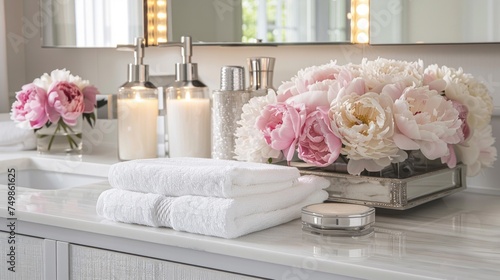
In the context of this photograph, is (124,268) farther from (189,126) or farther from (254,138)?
(189,126)

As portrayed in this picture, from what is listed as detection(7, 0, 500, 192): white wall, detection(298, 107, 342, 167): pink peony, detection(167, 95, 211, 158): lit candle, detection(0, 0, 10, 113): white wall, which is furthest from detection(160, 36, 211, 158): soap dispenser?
detection(0, 0, 10, 113): white wall

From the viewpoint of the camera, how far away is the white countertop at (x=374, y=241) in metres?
0.98

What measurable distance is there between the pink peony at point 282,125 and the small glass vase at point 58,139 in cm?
76

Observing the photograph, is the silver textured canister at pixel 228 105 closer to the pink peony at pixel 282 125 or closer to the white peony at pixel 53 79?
the pink peony at pixel 282 125

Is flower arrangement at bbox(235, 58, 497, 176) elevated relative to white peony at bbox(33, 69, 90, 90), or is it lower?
lower

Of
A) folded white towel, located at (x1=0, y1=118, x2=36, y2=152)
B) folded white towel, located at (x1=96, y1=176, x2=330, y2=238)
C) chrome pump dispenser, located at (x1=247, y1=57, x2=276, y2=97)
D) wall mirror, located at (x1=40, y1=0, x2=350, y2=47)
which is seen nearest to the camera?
folded white towel, located at (x1=96, y1=176, x2=330, y2=238)

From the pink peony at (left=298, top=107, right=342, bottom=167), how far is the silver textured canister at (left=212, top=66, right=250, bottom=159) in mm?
281

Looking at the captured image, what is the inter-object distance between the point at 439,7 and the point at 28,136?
1.04m

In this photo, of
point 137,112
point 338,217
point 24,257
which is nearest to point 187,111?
point 137,112

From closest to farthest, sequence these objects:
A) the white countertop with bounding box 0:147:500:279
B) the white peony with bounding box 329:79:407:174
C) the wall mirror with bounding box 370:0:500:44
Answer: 1. the white countertop with bounding box 0:147:500:279
2. the white peony with bounding box 329:79:407:174
3. the wall mirror with bounding box 370:0:500:44

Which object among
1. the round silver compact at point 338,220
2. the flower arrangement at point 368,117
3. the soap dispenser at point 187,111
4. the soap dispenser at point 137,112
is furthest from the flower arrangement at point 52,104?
the round silver compact at point 338,220

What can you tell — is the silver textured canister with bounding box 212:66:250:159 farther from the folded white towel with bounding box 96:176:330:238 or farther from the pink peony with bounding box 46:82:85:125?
the pink peony with bounding box 46:82:85:125

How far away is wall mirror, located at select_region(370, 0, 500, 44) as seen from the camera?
147 centimetres

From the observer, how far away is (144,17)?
2.00 meters
